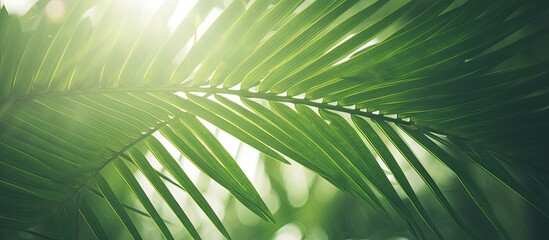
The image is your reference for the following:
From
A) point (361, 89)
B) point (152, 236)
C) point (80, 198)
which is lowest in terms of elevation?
point (152, 236)

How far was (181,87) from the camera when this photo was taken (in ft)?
2.11

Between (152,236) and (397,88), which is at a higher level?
(397,88)

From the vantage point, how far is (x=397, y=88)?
1.96ft

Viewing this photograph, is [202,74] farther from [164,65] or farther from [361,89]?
[361,89]

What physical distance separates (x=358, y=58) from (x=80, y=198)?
17.4 inches

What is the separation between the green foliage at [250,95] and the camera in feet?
1.90

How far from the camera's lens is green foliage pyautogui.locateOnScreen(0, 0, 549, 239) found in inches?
22.8

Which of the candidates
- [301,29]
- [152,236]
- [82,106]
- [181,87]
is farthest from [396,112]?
[152,236]

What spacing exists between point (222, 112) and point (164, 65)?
0.10 metres

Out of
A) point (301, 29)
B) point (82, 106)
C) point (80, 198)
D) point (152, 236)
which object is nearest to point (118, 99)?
point (82, 106)

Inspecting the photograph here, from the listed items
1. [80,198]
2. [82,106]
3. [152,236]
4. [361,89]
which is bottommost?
[152,236]

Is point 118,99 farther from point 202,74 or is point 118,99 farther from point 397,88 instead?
point 397,88

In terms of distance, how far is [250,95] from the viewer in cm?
65

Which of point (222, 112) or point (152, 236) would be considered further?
point (152, 236)
